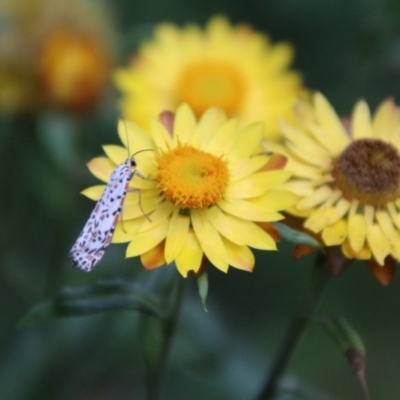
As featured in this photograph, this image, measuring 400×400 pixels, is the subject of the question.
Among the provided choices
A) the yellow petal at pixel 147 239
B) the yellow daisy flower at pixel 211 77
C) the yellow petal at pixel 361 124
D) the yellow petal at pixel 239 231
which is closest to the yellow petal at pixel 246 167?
the yellow petal at pixel 239 231

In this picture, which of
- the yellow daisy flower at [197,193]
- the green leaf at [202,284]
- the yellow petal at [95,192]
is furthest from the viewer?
the yellow petal at [95,192]

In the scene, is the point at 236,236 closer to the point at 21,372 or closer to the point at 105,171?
the point at 105,171

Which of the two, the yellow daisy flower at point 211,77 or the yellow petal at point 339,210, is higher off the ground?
the yellow daisy flower at point 211,77

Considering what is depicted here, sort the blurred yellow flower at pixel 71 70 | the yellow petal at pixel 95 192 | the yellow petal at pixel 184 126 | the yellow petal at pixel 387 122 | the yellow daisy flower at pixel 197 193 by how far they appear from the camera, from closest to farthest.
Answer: the yellow daisy flower at pixel 197 193
the yellow petal at pixel 95 192
the yellow petal at pixel 184 126
the yellow petal at pixel 387 122
the blurred yellow flower at pixel 71 70

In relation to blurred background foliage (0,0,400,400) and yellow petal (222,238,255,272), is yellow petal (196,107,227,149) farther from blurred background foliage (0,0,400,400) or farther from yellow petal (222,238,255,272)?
blurred background foliage (0,0,400,400)

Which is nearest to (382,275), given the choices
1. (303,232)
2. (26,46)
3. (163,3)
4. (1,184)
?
(303,232)

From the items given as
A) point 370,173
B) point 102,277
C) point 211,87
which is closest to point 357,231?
point 370,173

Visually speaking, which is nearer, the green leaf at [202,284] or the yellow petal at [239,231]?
the green leaf at [202,284]

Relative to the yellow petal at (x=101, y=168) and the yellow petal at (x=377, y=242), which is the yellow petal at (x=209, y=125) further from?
the yellow petal at (x=377, y=242)
